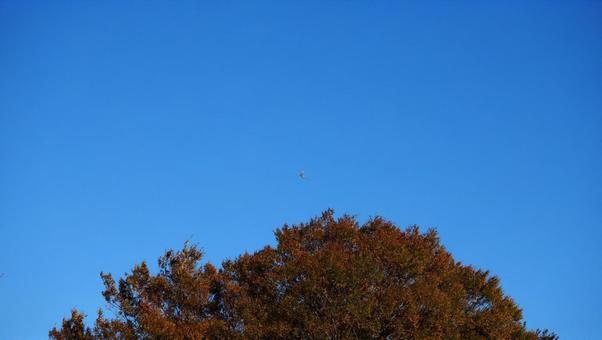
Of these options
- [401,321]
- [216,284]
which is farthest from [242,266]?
[401,321]

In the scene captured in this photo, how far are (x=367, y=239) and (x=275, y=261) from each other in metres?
6.04

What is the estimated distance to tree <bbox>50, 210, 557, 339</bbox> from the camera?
3534 cm

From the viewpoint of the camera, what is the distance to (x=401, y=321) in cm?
3556

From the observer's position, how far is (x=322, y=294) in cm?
3562

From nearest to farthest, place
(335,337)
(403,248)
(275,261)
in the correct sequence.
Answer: (335,337) < (403,248) < (275,261)

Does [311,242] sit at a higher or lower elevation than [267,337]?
higher

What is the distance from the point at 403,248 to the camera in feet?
123

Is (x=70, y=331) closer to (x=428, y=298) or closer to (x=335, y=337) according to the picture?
(x=335, y=337)

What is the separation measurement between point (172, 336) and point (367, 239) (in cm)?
1314

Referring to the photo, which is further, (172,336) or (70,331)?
(70,331)

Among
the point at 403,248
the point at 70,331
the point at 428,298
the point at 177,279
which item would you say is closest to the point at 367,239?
the point at 403,248

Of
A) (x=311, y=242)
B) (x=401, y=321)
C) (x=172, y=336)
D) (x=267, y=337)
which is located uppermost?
(x=311, y=242)

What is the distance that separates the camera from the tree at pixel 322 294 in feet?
116

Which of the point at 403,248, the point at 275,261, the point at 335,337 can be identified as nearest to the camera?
the point at 335,337
